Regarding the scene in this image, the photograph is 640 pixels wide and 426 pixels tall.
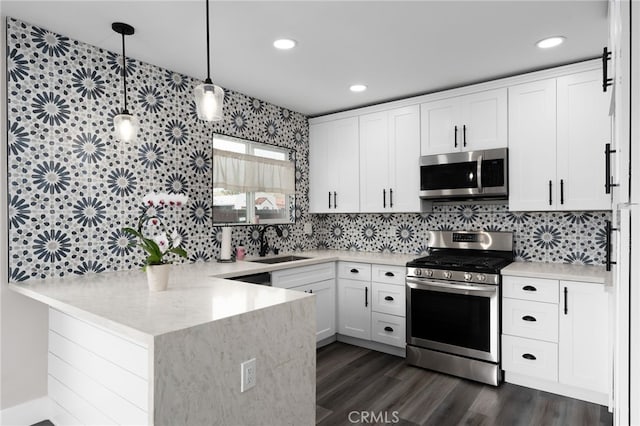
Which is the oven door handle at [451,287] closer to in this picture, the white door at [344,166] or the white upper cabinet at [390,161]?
the white upper cabinet at [390,161]

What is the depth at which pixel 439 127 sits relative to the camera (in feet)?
11.7

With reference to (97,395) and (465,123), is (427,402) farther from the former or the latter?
(465,123)

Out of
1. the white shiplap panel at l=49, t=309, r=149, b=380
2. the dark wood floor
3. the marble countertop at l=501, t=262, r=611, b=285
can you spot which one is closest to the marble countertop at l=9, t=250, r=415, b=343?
the white shiplap panel at l=49, t=309, r=149, b=380

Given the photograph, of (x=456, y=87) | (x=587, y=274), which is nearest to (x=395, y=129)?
(x=456, y=87)

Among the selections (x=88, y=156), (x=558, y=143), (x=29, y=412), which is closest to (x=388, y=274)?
(x=558, y=143)

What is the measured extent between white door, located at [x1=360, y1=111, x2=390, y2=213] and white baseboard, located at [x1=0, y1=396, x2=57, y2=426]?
120 inches

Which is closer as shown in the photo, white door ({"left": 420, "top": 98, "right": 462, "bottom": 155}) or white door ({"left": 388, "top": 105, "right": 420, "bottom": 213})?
white door ({"left": 420, "top": 98, "right": 462, "bottom": 155})

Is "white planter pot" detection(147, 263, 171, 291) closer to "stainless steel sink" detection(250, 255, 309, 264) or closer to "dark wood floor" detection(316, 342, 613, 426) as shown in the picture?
"dark wood floor" detection(316, 342, 613, 426)

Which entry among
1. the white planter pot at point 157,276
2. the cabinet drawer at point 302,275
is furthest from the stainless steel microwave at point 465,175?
the white planter pot at point 157,276

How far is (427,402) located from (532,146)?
7.08 ft

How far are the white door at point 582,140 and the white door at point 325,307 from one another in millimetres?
2130

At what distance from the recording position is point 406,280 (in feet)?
11.2

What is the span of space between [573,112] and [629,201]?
212 centimetres

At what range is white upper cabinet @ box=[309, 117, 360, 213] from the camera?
4.18 metres
